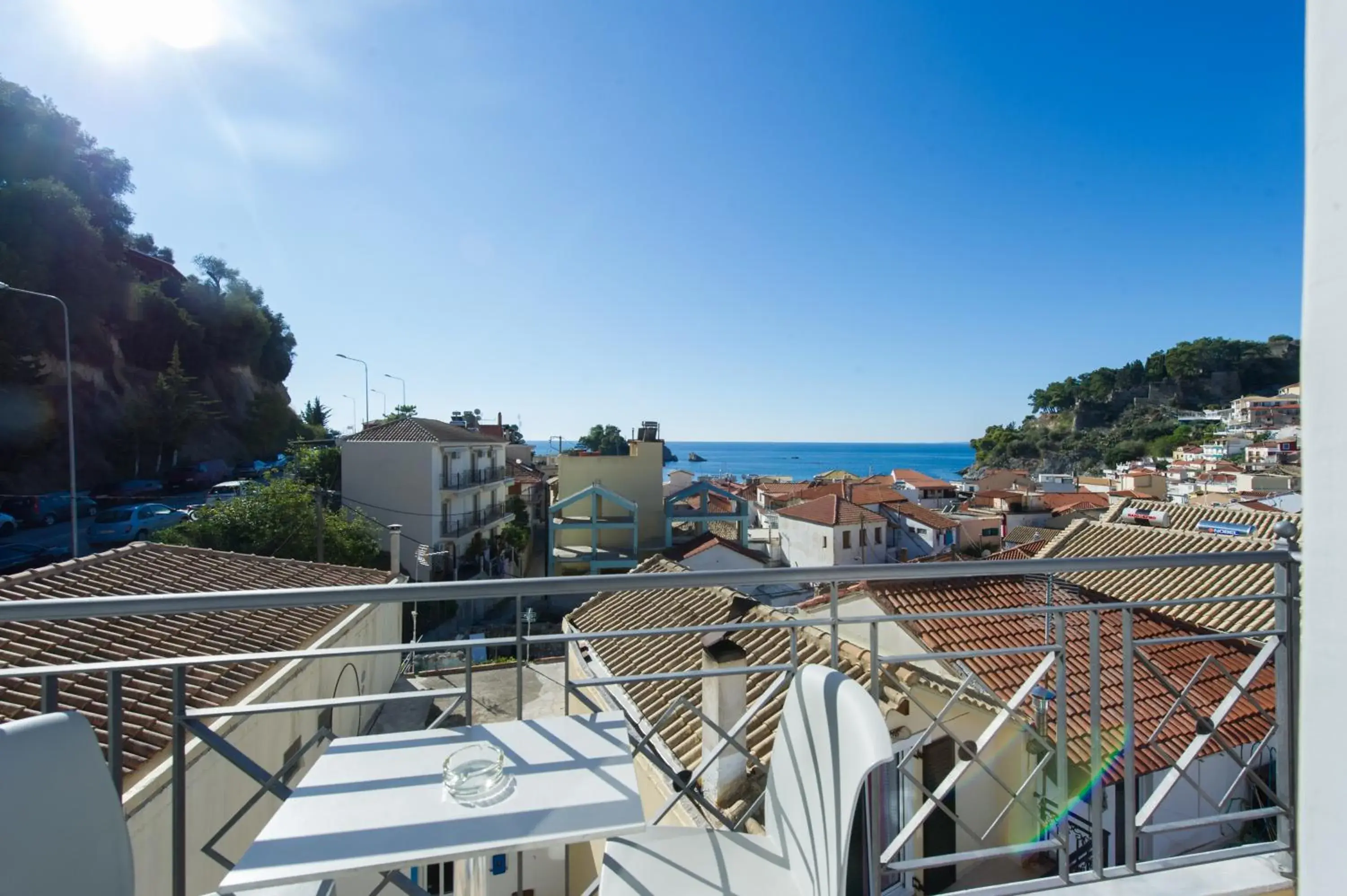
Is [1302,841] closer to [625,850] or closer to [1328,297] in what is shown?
[1328,297]

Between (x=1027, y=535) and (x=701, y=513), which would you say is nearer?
(x=701, y=513)

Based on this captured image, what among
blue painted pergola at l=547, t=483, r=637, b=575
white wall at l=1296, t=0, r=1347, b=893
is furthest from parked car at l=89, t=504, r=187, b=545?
white wall at l=1296, t=0, r=1347, b=893

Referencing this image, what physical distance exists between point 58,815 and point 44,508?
85.3 feet

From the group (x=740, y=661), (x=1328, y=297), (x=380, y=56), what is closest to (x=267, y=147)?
(x=380, y=56)

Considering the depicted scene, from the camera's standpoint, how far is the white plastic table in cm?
123

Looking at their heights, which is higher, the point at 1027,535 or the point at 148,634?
the point at 148,634

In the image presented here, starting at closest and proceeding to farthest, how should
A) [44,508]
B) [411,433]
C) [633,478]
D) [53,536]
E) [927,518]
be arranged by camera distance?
[53,536] → [44,508] → [411,433] → [633,478] → [927,518]

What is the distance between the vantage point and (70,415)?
13.0m

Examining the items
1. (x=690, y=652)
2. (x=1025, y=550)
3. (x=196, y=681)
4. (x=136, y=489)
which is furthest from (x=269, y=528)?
(x=1025, y=550)

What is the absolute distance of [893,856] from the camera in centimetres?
188

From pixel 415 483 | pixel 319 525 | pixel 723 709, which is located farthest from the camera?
pixel 415 483

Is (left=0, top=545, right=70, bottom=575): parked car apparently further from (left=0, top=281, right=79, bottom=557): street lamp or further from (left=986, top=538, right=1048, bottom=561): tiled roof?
(left=986, top=538, right=1048, bottom=561): tiled roof

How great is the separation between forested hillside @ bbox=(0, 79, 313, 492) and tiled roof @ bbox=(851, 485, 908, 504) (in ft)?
101

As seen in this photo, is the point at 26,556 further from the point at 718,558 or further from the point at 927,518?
the point at 927,518
